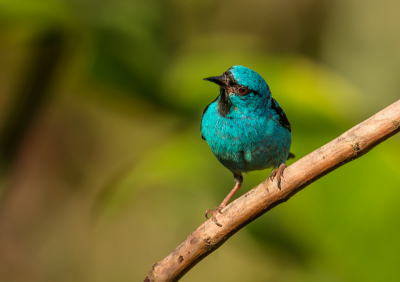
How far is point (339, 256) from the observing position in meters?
3.71

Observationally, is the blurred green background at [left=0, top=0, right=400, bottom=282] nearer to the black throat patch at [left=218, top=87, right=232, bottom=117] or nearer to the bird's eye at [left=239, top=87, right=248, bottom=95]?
the black throat patch at [left=218, top=87, right=232, bottom=117]

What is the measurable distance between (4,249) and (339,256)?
11.1 feet

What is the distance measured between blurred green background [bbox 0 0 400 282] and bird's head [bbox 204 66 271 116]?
895 mm

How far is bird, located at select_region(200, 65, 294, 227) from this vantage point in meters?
3.43

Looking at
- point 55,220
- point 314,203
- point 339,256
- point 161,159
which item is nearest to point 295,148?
point 314,203

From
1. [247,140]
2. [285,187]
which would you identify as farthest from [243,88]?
[285,187]

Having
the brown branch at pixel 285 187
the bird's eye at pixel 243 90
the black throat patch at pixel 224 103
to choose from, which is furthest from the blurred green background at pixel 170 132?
the brown branch at pixel 285 187

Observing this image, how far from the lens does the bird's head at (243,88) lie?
3.41 meters

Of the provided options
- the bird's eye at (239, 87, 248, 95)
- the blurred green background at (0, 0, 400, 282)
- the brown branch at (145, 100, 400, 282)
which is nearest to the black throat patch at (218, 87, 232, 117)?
the bird's eye at (239, 87, 248, 95)

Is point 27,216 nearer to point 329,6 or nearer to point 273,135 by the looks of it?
point 273,135

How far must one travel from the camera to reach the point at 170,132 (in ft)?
16.2

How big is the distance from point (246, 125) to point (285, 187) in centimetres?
103

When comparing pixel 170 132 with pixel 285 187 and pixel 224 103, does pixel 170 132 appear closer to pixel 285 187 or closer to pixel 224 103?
pixel 224 103

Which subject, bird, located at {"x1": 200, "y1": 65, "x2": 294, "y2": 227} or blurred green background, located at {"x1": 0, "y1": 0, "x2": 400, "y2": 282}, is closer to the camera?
A: bird, located at {"x1": 200, "y1": 65, "x2": 294, "y2": 227}
